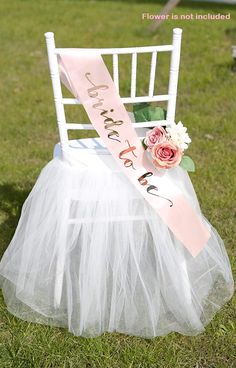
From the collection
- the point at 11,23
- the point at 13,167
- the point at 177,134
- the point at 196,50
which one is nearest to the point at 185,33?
the point at 196,50

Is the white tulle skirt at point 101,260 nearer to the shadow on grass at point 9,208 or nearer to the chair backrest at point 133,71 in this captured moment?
the chair backrest at point 133,71

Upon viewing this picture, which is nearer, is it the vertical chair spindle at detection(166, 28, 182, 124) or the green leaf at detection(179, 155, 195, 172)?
the vertical chair spindle at detection(166, 28, 182, 124)

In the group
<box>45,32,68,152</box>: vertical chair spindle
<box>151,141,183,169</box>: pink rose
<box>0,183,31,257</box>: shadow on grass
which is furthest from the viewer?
<box>0,183,31,257</box>: shadow on grass

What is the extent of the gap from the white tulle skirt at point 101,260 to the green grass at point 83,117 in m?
0.09

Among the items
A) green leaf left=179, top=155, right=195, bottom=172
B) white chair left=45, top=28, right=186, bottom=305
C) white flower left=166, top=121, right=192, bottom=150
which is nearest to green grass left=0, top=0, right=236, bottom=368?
white chair left=45, top=28, right=186, bottom=305

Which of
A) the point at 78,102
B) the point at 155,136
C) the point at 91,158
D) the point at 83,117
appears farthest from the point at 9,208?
the point at 83,117

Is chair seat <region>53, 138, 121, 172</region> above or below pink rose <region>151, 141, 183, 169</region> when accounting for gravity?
below

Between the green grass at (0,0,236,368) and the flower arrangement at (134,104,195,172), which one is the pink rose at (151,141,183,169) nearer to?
the flower arrangement at (134,104,195,172)

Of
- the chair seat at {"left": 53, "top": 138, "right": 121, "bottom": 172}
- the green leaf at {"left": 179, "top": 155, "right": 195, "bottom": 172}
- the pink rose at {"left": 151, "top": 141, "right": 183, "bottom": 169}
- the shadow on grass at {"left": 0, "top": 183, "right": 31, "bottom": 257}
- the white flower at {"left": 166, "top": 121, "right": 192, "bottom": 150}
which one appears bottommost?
the shadow on grass at {"left": 0, "top": 183, "right": 31, "bottom": 257}

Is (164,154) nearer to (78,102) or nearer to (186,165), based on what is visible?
(186,165)

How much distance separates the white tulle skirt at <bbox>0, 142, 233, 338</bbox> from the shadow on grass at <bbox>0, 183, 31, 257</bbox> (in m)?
0.58

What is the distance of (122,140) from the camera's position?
2176 mm

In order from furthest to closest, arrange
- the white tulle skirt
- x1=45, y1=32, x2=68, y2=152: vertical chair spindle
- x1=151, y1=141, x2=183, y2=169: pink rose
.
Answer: the white tulle skirt < x1=151, y1=141, x2=183, y2=169: pink rose < x1=45, y1=32, x2=68, y2=152: vertical chair spindle

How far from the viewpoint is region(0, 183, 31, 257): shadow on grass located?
9.85 ft
